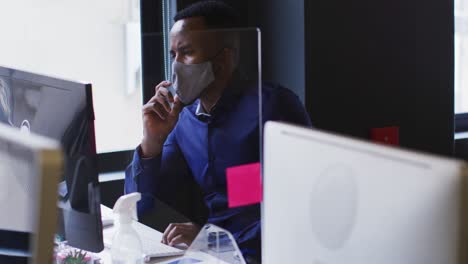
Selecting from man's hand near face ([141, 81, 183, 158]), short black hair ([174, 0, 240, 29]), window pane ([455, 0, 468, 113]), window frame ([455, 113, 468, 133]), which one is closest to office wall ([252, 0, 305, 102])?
short black hair ([174, 0, 240, 29])

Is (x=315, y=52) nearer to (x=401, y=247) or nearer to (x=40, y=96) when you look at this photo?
(x=40, y=96)

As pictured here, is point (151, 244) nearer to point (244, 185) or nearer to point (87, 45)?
point (244, 185)

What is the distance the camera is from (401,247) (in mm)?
969

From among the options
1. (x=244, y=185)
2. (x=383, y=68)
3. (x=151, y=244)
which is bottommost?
(x=151, y=244)

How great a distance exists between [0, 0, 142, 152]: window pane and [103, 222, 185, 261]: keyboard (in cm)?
55

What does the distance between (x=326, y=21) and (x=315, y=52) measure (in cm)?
13

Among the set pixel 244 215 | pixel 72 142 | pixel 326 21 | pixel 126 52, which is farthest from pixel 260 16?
pixel 72 142

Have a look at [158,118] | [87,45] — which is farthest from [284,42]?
[158,118]

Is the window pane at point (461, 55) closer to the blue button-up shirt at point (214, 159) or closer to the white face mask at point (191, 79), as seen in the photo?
the blue button-up shirt at point (214, 159)

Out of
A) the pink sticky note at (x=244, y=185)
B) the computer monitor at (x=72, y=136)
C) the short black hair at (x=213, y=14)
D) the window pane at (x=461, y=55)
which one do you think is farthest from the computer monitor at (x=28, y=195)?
the window pane at (x=461, y=55)

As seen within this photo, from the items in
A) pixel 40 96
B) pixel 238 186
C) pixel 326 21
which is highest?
pixel 326 21

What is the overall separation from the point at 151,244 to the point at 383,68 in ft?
4.88

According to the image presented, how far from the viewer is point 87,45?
112 inches

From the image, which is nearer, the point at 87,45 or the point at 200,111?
the point at 200,111
